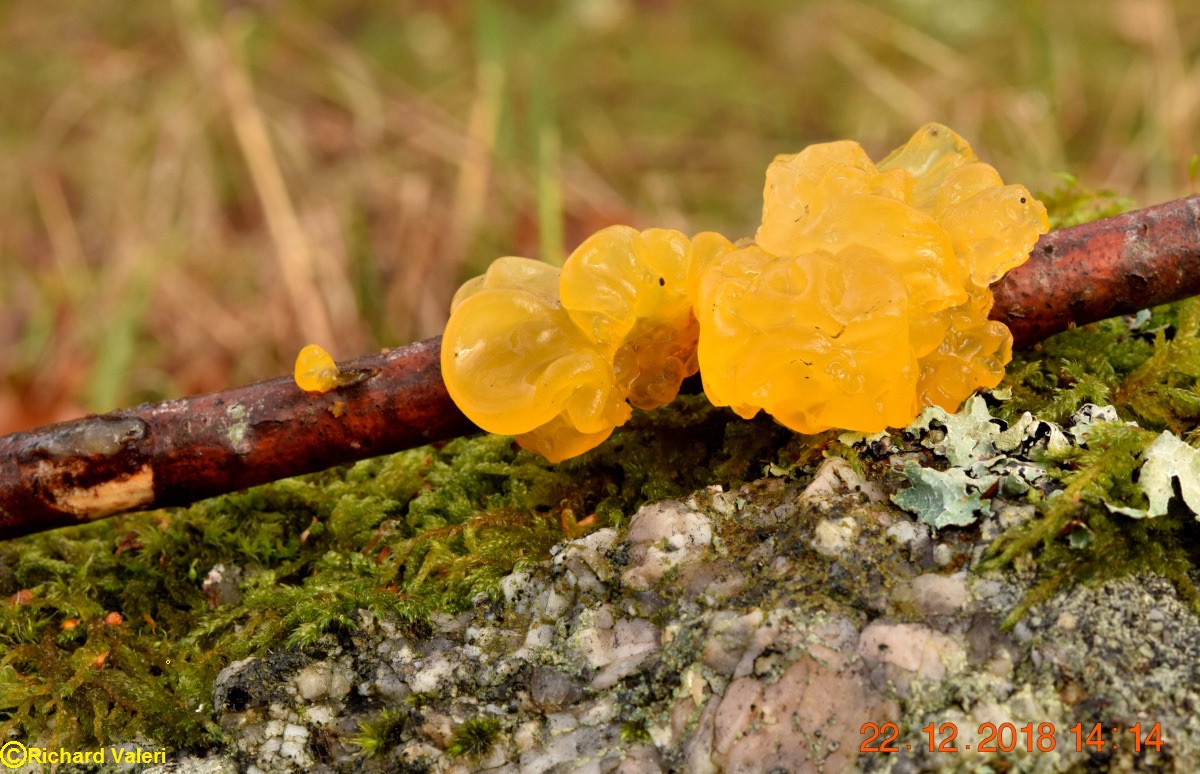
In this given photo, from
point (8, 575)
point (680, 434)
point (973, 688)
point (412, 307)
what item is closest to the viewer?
point (973, 688)

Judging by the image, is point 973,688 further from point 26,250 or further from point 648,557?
point 26,250

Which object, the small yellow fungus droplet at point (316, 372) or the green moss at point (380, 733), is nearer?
the green moss at point (380, 733)

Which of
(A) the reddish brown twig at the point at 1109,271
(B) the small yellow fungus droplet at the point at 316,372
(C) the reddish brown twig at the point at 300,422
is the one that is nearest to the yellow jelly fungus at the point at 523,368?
(C) the reddish brown twig at the point at 300,422

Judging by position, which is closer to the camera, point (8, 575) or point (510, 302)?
point (510, 302)

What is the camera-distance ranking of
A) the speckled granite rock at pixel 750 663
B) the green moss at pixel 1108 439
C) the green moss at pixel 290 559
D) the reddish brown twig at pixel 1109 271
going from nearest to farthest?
the speckled granite rock at pixel 750 663 → the green moss at pixel 1108 439 → the green moss at pixel 290 559 → the reddish brown twig at pixel 1109 271

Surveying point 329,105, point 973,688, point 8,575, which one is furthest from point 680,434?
point 329,105

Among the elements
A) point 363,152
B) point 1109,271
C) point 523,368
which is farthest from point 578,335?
point 363,152

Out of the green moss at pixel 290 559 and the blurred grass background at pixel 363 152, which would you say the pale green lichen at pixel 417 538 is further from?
the blurred grass background at pixel 363 152
